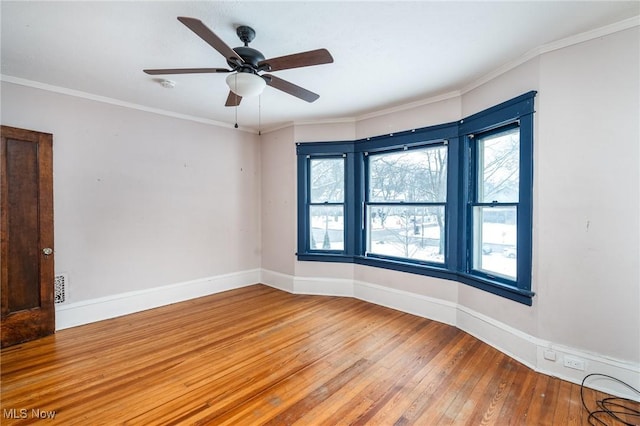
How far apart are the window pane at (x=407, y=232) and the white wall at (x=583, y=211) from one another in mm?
1019

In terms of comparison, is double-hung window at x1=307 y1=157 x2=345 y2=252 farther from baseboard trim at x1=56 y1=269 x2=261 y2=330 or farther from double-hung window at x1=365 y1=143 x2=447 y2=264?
baseboard trim at x1=56 y1=269 x2=261 y2=330

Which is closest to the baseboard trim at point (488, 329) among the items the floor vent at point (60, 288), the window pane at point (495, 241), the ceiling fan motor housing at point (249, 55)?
the window pane at point (495, 241)

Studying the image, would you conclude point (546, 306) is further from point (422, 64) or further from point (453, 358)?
point (422, 64)

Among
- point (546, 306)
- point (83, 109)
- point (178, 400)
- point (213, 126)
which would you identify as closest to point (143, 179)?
point (83, 109)

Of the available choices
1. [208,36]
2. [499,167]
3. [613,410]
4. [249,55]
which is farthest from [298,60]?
[613,410]

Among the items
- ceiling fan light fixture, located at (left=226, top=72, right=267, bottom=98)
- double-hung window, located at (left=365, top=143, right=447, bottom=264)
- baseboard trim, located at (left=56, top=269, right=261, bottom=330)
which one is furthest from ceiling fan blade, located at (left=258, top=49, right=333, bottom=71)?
baseboard trim, located at (left=56, top=269, right=261, bottom=330)

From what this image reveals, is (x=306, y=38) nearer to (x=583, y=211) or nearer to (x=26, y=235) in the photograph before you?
(x=583, y=211)

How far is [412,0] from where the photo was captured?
189cm

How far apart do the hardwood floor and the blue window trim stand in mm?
676

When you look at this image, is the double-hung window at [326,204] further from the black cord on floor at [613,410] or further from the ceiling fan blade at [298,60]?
the black cord on floor at [613,410]

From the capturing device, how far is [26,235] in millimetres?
3051

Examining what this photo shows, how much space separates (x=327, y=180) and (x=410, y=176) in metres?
1.32

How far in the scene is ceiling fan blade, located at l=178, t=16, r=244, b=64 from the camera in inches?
60.6

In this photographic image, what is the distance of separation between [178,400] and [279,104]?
131 inches
